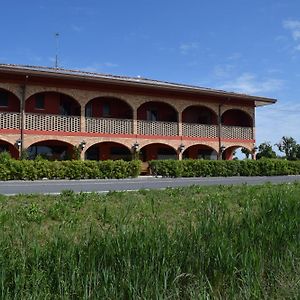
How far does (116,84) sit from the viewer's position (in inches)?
1145

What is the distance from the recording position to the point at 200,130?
32.2 m

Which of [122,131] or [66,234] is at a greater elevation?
[122,131]

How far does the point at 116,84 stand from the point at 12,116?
22.2ft

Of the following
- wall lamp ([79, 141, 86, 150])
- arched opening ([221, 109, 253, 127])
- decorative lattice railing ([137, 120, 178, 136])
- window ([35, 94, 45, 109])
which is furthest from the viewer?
arched opening ([221, 109, 253, 127])

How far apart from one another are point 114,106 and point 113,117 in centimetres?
78

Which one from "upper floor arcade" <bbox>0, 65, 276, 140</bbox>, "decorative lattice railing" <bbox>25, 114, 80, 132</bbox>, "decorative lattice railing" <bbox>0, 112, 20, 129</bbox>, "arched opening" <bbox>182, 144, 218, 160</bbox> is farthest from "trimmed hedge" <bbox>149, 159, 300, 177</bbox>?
"decorative lattice railing" <bbox>0, 112, 20, 129</bbox>

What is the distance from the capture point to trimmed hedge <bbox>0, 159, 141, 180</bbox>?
1983 centimetres

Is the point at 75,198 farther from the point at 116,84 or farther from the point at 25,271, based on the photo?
the point at 116,84

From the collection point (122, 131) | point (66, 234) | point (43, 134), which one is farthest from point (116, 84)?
point (66, 234)

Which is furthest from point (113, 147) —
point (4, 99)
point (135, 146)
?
point (4, 99)

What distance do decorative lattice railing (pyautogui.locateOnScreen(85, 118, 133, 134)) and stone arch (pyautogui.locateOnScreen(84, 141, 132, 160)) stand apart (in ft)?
3.96

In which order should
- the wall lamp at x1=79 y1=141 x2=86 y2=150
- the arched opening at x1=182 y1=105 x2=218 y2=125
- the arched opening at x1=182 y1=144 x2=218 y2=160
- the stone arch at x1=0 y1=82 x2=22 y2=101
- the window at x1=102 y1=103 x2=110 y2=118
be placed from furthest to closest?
the arched opening at x1=182 y1=105 x2=218 y2=125 → the arched opening at x1=182 y1=144 x2=218 y2=160 → the window at x1=102 y1=103 x2=110 y2=118 → the wall lamp at x1=79 y1=141 x2=86 y2=150 → the stone arch at x1=0 y1=82 x2=22 y2=101

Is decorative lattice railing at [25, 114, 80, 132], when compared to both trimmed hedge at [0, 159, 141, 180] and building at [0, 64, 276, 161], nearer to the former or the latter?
building at [0, 64, 276, 161]

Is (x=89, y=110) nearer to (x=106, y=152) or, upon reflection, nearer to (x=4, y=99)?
(x=106, y=152)
